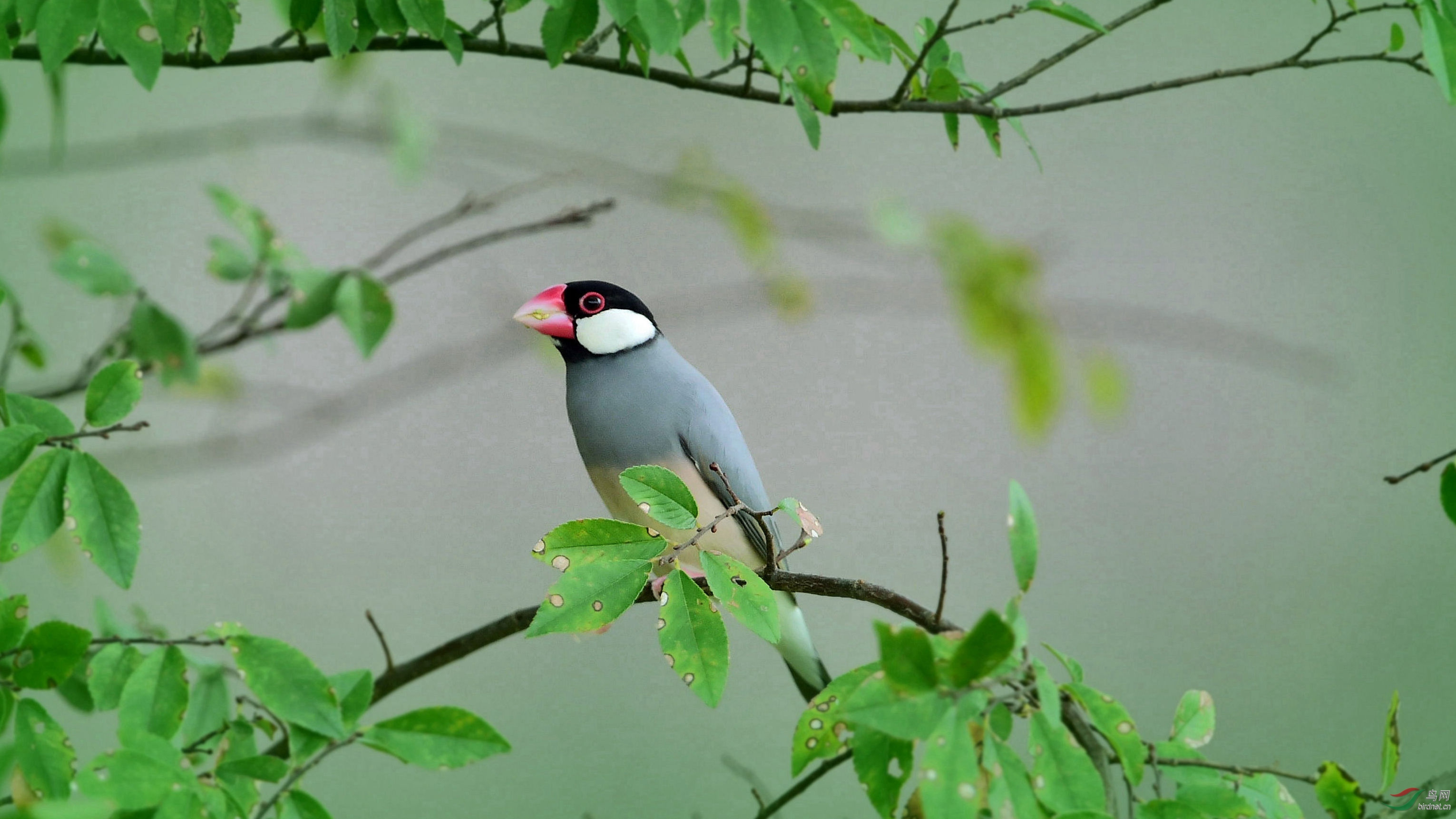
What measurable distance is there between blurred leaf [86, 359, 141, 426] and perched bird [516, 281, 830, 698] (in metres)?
0.25

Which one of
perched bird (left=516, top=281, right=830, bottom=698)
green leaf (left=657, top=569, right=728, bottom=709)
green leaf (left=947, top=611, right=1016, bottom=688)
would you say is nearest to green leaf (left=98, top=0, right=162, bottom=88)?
perched bird (left=516, top=281, right=830, bottom=698)

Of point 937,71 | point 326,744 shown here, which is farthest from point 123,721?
point 937,71

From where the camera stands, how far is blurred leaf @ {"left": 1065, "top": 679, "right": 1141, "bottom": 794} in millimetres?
414

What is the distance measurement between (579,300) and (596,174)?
0.61 m

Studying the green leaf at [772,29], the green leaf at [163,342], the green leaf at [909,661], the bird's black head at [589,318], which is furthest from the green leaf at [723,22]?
the green leaf at [163,342]

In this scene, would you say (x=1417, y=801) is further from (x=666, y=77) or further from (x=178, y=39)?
(x=178, y=39)

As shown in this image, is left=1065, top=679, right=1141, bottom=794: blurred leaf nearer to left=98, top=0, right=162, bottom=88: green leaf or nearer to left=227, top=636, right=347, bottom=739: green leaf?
left=227, top=636, right=347, bottom=739: green leaf

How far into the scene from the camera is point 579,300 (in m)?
0.70

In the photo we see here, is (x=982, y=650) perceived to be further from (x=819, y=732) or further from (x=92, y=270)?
(x=92, y=270)

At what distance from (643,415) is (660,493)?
1.02 feet

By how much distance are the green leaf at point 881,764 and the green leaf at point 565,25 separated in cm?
38

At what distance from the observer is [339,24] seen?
59cm

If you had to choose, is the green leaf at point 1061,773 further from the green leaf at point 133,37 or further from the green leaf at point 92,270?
the green leaf at point 92,270

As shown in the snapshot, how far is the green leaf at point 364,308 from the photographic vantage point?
0.80 meters
